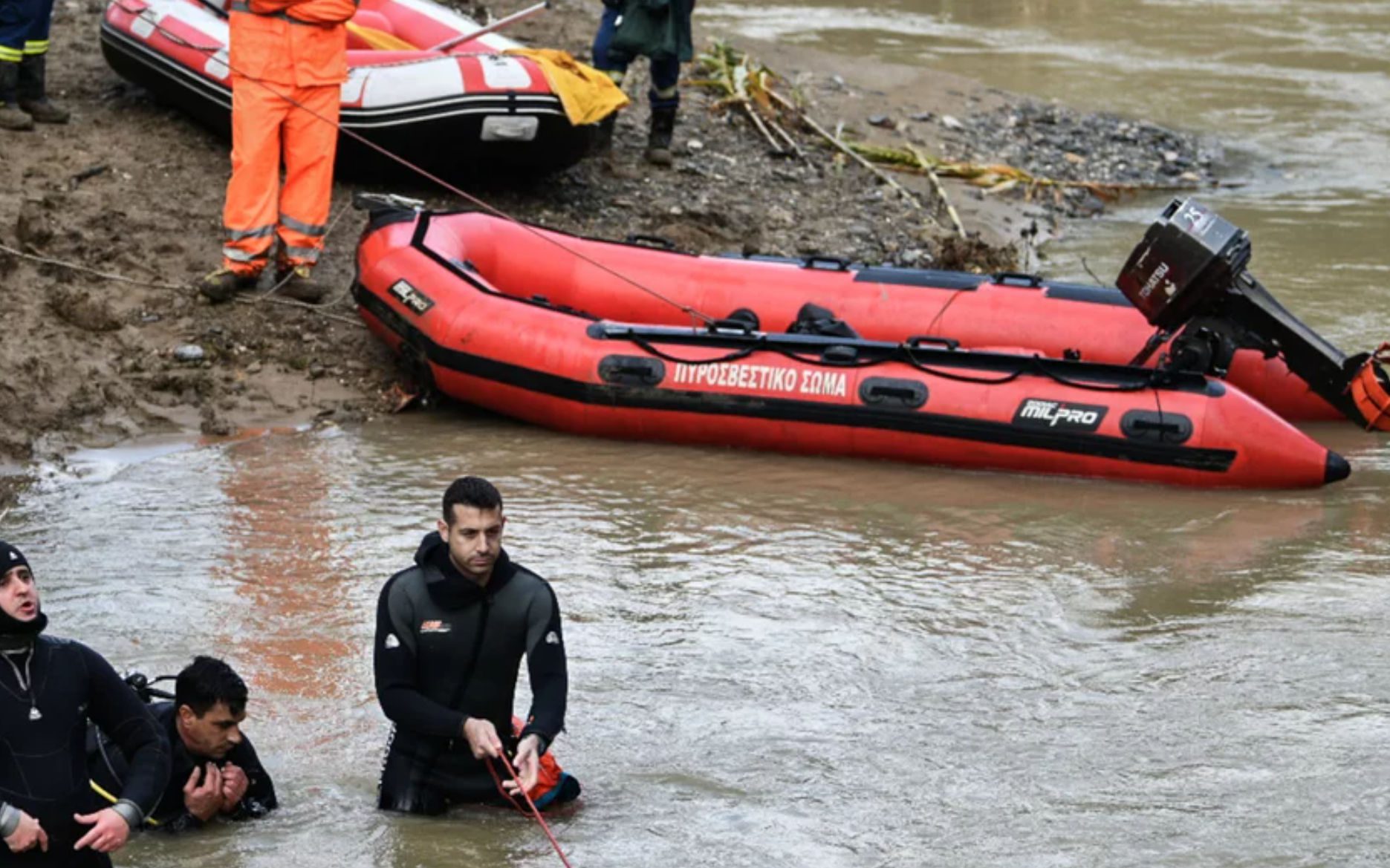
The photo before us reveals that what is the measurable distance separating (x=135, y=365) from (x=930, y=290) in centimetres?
340

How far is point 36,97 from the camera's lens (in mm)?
10352

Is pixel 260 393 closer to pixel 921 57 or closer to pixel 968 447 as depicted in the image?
pixel 968 447

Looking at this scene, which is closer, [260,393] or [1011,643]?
[1011,643]

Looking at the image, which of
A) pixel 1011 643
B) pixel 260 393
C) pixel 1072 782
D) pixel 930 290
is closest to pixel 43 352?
pixel 260 393

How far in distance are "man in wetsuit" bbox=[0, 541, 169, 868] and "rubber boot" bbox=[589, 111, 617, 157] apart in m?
7.15

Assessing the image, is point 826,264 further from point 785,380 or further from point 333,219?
point 333,219

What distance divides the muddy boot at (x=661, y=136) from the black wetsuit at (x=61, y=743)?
7.74m

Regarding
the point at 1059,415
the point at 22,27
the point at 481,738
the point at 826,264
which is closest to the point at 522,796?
the point at 481,738

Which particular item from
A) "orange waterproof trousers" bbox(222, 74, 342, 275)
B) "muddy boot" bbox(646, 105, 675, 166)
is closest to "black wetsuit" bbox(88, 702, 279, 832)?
"orange waterproof trousers" bbox(222, 74, 342, 275)

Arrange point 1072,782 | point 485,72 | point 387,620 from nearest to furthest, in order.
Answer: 1. point 387,620
2. point 1072,782
3. point 485,72

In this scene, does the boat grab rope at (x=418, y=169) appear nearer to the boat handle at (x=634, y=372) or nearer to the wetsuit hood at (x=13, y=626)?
the boat handle at (x=634, y=372)

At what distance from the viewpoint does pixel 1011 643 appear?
6.15 metres

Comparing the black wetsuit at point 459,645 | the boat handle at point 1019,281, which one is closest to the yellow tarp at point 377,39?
the boat handle at point 1019,281

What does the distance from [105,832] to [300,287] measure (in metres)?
5.60
